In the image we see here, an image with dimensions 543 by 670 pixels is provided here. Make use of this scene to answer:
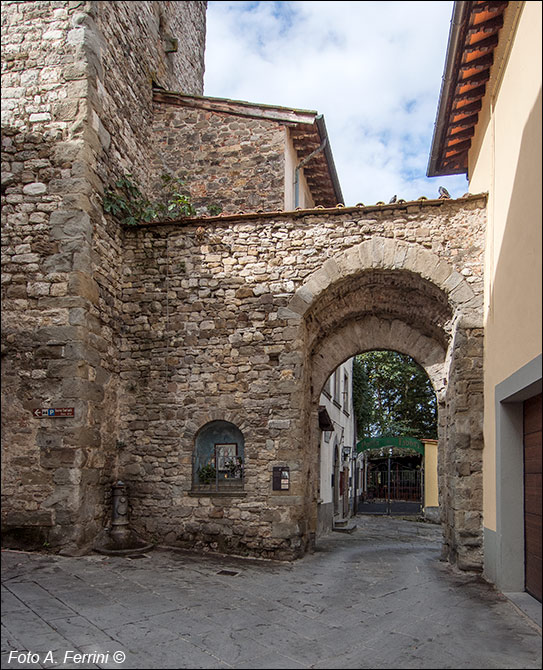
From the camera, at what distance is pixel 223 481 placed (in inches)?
316

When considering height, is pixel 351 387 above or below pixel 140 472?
above

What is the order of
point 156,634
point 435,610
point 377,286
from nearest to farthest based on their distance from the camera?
point 156,634
point 435,610
point 377,286

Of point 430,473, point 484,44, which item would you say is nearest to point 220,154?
point 484,44

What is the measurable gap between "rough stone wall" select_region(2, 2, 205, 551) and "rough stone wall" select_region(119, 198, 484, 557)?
17.9 inches

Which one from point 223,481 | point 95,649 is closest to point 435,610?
point 95,649

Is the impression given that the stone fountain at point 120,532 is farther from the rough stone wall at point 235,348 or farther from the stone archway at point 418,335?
the stone archway at point 418,335

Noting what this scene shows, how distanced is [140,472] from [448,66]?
601cm

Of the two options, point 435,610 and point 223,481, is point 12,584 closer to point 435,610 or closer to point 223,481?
point 223,481

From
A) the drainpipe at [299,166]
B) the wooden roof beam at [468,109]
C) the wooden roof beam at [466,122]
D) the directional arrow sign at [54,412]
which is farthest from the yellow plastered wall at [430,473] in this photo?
the directional arrow sign at [54,412]

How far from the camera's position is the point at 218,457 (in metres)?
8.12

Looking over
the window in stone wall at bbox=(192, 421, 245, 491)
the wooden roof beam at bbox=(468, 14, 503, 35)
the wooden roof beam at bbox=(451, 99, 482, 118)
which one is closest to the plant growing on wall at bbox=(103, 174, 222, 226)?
the window in stone wall at bbox=(192, 421, 245, 491)

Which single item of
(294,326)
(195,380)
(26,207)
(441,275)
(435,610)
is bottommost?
(435,610)

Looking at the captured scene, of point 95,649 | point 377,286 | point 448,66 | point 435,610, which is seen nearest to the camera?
point 95,649

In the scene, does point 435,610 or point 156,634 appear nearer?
point 156,634
